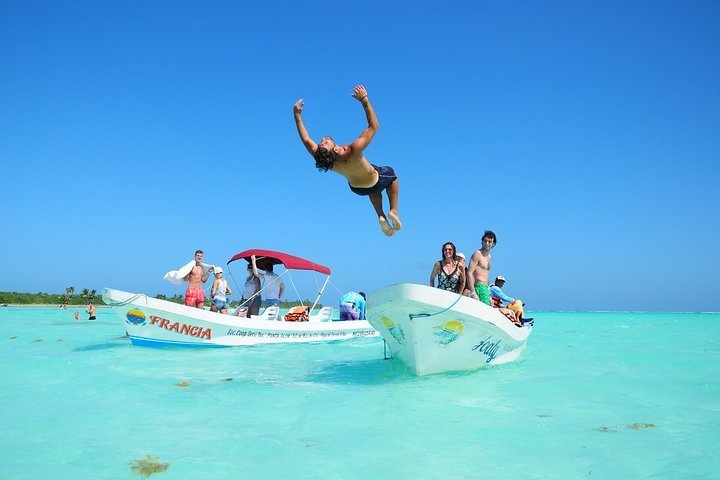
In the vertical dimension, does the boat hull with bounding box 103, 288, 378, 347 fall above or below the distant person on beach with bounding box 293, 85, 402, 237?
below

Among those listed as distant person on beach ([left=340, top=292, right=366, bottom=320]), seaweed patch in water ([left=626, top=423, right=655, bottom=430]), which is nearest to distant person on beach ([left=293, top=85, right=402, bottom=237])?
seaweed patch in water ([left=626, top=423, right=655, bottom=430])

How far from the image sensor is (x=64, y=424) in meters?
5.14

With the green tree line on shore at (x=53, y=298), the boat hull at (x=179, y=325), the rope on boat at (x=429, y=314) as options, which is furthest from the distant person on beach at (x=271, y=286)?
the green tree line on shore at (x=53, y=298)

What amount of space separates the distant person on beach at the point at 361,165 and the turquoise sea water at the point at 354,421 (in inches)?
98.3

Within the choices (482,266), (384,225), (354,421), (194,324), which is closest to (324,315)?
(194,324)

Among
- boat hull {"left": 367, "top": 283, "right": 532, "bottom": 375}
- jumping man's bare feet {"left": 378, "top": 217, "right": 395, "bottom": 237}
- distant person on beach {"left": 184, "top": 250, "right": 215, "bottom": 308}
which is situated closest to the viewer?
jumping man's bare feet {"left": 378, "top": 217, "right": 395, "bottom": 237}

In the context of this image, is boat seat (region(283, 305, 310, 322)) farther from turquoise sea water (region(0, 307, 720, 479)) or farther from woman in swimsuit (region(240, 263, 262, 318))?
turquoise sea water (region(0, 307, 720, 479))

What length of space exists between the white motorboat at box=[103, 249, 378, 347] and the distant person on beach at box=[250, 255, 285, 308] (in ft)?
0.71

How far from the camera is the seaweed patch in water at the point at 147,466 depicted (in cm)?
381

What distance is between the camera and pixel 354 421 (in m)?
5.36

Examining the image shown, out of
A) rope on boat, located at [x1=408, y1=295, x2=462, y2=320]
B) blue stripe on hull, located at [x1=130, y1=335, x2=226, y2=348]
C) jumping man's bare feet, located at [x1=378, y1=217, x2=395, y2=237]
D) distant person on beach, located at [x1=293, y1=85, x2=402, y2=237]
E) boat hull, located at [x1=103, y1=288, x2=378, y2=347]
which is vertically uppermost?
distant person on beach, located at [x1=293, y1=85, x2=402, y2=237]

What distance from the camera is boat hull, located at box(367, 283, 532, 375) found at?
7.02m

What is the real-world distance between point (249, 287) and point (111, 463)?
9.41m

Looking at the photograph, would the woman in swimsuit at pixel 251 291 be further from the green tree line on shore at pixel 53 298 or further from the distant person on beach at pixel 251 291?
the green tree line on shore at pixel 53 298
